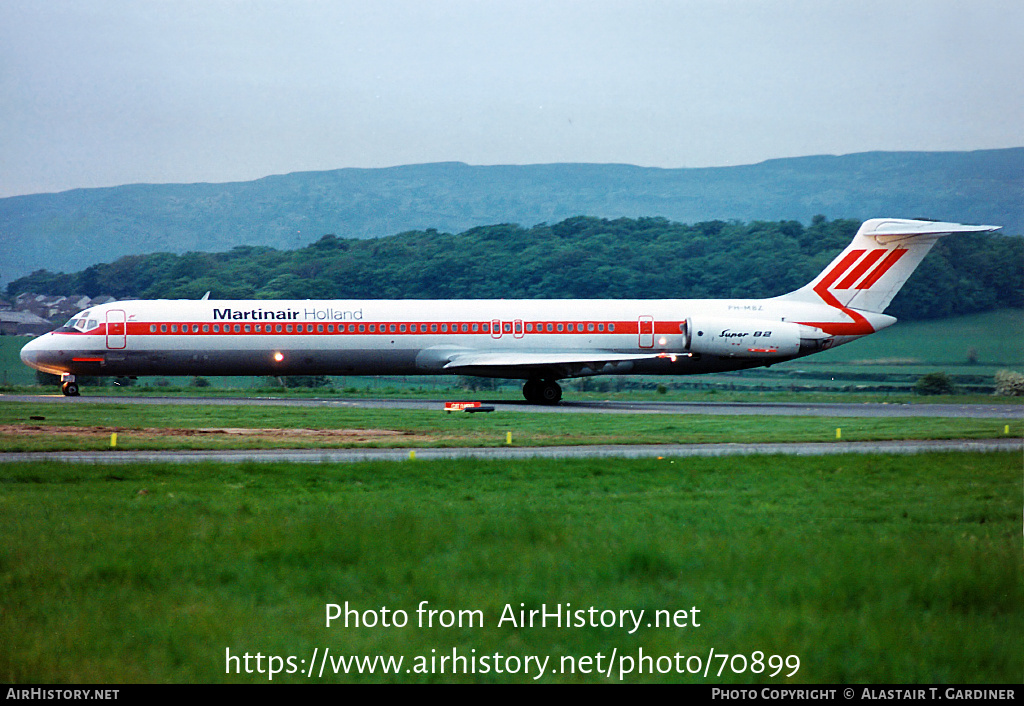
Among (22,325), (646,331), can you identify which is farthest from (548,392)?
(22,325)

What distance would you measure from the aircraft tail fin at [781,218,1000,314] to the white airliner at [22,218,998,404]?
3.2 inches

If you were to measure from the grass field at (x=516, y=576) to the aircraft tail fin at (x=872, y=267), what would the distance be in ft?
A: 78.5

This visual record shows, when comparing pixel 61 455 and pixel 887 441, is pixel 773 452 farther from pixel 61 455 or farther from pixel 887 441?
pixel 61 455

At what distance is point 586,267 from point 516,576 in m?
100

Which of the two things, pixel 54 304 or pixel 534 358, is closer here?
pixel 534 358

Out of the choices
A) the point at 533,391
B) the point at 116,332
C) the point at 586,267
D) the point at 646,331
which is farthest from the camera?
the point at 586,267

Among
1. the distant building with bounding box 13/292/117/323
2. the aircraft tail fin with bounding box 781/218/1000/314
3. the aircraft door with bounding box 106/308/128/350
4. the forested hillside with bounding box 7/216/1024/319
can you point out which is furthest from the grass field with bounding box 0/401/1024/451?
the distant building with bounding box 13/292/117/323

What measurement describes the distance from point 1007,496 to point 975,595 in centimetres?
673

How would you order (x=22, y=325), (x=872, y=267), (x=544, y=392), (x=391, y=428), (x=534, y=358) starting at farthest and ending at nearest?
(x=22, y=325) → (x=872, y=267) → (x=544, y=392) → (x=534, y=358) → (x=391, y=428)

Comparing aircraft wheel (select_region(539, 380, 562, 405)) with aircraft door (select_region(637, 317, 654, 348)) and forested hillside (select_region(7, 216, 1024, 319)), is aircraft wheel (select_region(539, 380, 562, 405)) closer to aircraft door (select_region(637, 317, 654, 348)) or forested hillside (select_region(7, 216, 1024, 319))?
aircraft door (select_region(637, 317, 654, 348))

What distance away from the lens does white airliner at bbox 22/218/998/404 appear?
1483 inches

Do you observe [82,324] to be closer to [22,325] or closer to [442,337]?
[442,337]

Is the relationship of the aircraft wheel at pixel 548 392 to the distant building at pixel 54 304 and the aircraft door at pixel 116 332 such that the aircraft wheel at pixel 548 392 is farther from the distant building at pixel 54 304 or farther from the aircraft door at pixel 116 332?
the distant building at pixel 54 304

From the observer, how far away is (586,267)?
10894 cm
